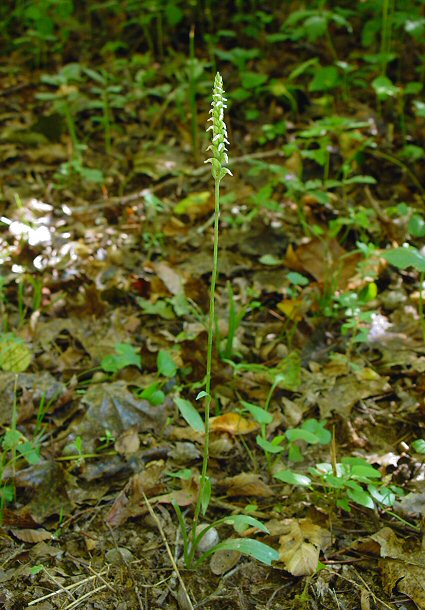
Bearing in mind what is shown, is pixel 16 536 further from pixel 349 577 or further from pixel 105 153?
pixel 105 153

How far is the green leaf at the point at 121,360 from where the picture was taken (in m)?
2.24

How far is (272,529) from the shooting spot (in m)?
1.69

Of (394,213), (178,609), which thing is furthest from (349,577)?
(394,213)

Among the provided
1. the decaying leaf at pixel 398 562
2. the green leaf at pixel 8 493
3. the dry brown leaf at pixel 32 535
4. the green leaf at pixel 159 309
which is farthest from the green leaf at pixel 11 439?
the decaying leaf at pixel 398 562

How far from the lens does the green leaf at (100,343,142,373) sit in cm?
224

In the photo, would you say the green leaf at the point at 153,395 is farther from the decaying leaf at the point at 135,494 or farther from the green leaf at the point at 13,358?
the green leaf at the point at 13,358

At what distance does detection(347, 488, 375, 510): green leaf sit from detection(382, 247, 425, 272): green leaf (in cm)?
67

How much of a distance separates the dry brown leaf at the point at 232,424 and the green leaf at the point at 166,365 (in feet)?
0.79

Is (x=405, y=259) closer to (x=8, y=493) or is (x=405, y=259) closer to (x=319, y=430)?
(x=319, y=430)

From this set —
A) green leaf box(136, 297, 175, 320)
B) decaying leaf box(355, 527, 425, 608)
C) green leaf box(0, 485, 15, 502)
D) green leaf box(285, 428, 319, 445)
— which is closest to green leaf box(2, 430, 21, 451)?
green leaf box(0, 485, 15, 502)

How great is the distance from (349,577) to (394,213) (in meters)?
2.03

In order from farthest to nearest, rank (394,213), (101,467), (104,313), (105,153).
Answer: (105,153), (394,213), (104,313), (101,467)

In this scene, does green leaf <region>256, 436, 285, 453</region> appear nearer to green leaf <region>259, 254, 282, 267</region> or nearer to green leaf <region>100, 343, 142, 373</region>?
green leaf <region>100, 343, 142, 373</region>

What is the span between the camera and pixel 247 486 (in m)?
1.85
